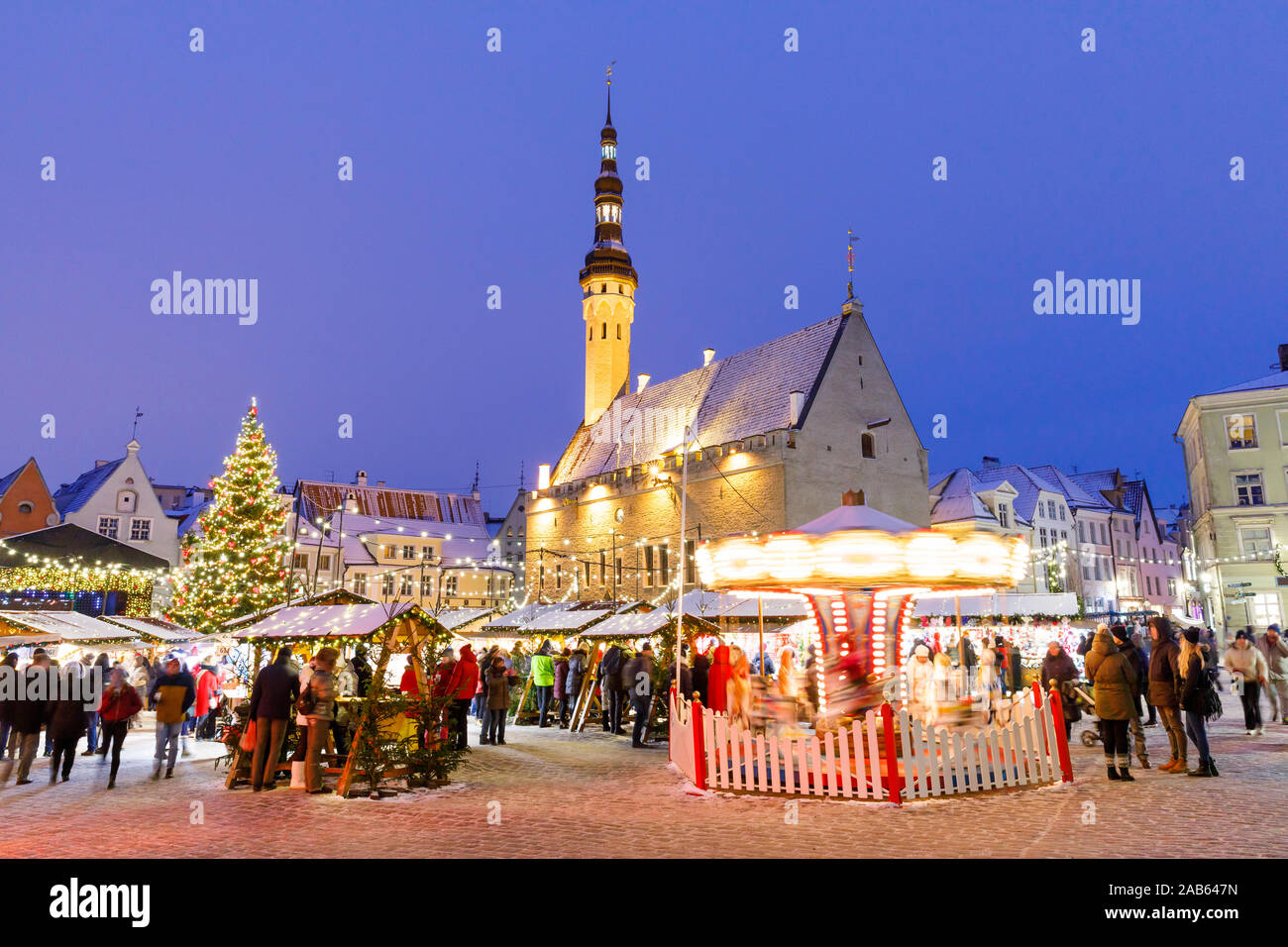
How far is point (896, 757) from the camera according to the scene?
9.32 metres

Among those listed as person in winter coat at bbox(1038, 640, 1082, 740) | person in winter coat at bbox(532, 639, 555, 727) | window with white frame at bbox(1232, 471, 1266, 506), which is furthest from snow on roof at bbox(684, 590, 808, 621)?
window with white frame at bbox(1232, 471, 1266, 506)

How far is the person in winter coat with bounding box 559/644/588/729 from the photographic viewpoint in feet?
65.5

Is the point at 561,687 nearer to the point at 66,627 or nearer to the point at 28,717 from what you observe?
the point at 28,717

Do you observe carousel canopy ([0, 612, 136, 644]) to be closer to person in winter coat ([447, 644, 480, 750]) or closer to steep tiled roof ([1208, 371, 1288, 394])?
person in winter coat ([447, 644, 480, 750])

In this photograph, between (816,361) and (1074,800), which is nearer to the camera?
(1074,800)

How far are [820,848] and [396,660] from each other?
61.6 ft

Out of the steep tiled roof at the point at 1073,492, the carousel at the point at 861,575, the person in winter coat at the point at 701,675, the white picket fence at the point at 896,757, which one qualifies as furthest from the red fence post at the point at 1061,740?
the steep tiled roof at the point at 1073,492

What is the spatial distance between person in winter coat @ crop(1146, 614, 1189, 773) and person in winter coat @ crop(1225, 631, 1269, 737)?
3.97 m

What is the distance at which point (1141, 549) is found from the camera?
2327 inches

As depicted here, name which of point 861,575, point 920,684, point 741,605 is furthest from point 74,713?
point 741,605

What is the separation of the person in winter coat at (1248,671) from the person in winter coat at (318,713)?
13480 millimetres

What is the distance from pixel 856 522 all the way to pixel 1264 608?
3316 cm
